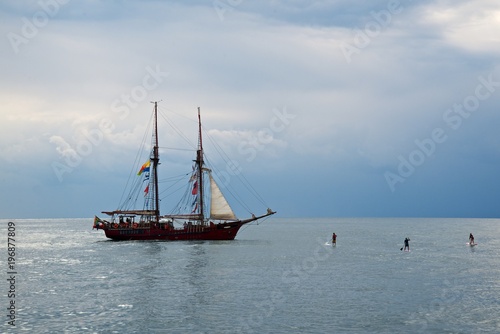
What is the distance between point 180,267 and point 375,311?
3378 cm

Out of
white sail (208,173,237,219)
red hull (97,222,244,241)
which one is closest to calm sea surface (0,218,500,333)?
white sail (208,173,237,219)

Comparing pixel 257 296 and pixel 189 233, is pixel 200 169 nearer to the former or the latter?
pixel 189 233

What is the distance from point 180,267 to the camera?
6756 centimetres

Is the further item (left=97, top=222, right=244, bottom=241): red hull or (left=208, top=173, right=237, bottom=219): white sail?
(left=97, top=222, right=244, bottom=241): red hull

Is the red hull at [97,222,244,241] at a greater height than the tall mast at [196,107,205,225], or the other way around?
the tall mast at [196,107,205,225]

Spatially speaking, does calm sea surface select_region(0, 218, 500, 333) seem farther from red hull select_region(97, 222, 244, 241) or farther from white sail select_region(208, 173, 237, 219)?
red hull select_region(97, 222, 244, 241)

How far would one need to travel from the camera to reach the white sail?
108m

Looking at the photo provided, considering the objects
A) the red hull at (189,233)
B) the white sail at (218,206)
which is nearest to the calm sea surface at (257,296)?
the white sail at (218,206)

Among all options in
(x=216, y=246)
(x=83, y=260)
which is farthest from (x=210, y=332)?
(x=216, y=246)

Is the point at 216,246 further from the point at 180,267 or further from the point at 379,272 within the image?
the point at 379,272

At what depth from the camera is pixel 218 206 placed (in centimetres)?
10838

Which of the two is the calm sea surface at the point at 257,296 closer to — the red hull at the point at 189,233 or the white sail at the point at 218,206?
the white sail at the point at 218,206

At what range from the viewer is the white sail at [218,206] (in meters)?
108

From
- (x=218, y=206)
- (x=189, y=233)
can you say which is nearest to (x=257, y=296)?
(x=218, y=206)
